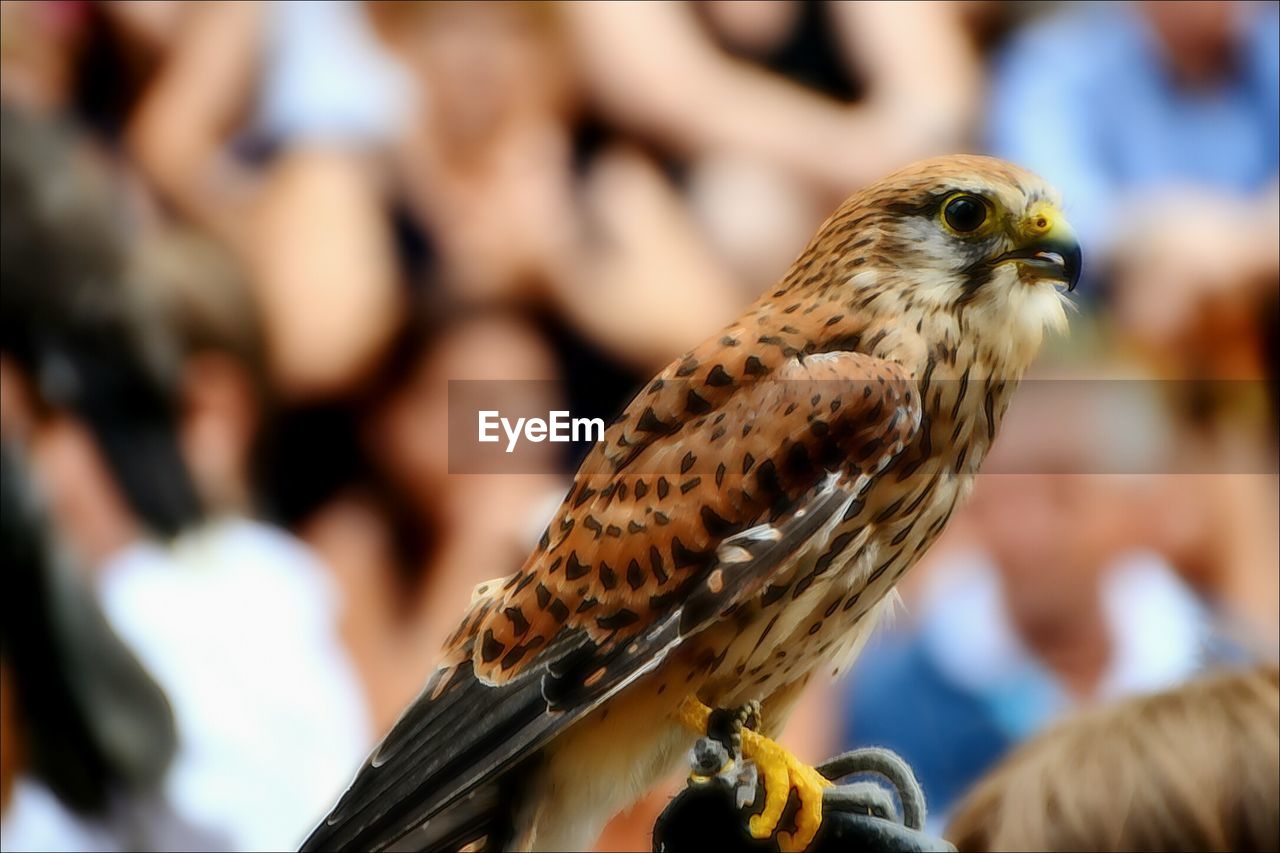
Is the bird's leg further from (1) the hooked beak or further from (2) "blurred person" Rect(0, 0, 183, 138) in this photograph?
(2) "blurred person" Rect(0, 0, 183, 138)

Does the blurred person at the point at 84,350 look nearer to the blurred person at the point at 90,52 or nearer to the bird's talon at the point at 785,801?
the blurred person at the point at 90,52

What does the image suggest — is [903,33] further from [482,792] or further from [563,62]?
[482,792]

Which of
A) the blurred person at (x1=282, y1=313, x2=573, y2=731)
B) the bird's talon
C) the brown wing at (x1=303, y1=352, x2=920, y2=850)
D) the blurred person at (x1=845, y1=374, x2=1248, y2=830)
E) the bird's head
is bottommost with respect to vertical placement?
the blurred person at (x1=845, y1=374, x2=1248, y2=830)

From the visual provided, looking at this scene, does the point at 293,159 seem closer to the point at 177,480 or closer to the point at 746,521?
the point at 177,480

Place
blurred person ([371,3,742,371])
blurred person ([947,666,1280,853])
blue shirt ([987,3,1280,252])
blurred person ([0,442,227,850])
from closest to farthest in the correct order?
1. blurred person ([947,666,1280,853])
2. blurred person ([0,442,227,850])
3. blurred person ([371,3,742,371])
4. blue shirt ([987,3,1280,252])

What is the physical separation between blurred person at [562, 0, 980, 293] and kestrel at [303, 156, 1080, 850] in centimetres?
115

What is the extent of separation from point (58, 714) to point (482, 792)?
1.19 m

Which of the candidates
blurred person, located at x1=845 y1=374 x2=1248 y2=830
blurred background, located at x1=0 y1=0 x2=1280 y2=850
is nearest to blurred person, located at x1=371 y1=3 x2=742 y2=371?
blurred background, located at x1=0 y1=0 x2=1280 y2=850

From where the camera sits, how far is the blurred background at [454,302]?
6.46ft

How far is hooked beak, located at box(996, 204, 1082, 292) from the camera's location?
0.84 m

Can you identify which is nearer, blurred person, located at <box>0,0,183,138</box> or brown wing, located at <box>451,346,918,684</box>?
brown wing, located at <box>451,346,918,684</box>

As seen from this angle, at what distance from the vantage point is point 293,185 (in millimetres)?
2133

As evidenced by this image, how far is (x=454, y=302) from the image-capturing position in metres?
2.04

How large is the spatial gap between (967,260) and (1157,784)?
40cm
